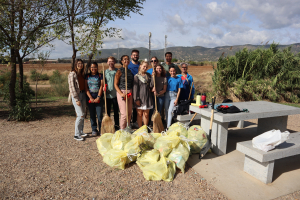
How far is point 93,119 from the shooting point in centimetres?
511

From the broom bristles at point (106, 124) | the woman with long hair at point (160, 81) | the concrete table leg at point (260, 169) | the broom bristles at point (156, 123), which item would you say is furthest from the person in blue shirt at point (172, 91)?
the concrete table leg at point (260, 169)

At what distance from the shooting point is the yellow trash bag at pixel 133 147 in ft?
11.7

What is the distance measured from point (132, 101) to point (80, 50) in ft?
9.29

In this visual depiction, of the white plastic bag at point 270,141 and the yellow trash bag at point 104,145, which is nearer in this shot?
the white plastic bag at point 270,141

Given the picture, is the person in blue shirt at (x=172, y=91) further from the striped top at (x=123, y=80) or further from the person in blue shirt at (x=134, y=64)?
the striped top at (x=123, y=80)

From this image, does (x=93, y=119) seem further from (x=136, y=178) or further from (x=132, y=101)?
(x=136, y=178)

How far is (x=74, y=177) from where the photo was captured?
10.8 ft

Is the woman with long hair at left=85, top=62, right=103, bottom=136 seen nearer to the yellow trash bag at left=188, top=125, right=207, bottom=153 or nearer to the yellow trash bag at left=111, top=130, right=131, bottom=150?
the yellow trash bag at left=111, top=130, right=131, bottom=150

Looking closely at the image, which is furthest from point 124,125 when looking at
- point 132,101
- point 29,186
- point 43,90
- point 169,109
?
point 43,90

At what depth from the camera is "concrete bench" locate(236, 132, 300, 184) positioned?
118 inches

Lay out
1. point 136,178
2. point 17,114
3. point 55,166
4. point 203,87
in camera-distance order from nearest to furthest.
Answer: point 136,178, point 55,166, point 17,114, point 203,87

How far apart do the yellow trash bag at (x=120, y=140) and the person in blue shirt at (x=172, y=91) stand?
4.86 feet

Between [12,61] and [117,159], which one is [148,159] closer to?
[117,159]

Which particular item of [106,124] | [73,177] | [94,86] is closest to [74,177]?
[73,177]
